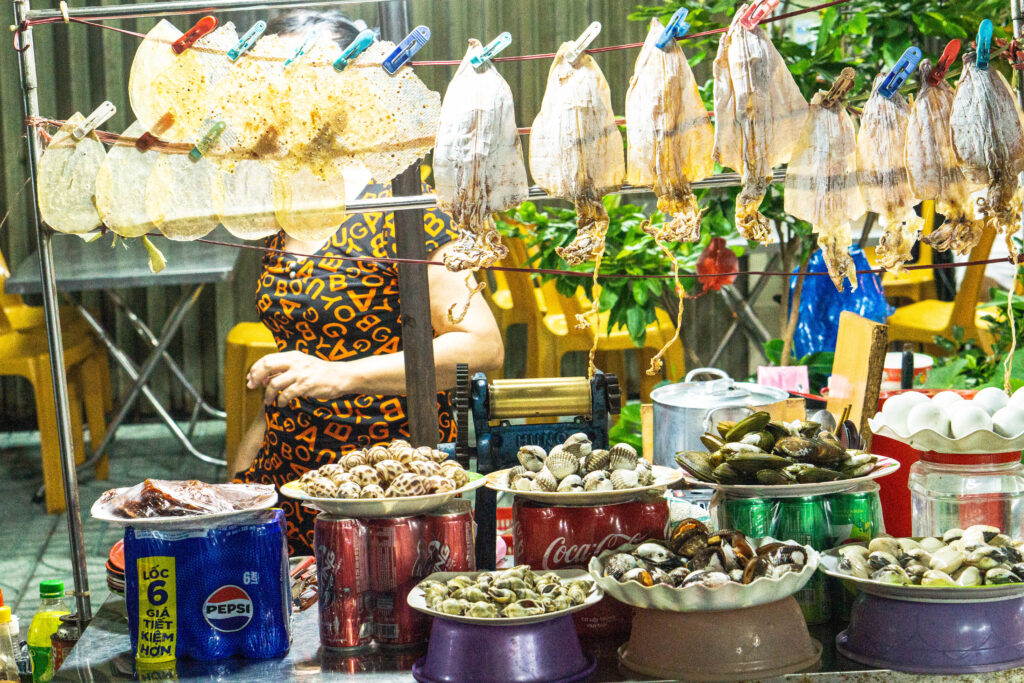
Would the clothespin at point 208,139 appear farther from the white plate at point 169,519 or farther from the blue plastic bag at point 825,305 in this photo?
the blue plastic bag at point 825,305

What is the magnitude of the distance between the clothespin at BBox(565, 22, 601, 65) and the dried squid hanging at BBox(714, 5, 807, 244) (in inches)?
5.1

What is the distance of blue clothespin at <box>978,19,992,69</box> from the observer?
1054 millimetres

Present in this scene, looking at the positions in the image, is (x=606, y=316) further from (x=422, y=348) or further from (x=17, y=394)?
(x=17, y=394)

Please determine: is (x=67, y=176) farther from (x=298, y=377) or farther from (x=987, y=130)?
(x=987, y=130)

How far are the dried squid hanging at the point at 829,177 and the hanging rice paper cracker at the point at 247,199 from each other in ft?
1.98

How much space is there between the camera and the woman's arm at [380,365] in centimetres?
168

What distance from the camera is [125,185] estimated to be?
125 cm

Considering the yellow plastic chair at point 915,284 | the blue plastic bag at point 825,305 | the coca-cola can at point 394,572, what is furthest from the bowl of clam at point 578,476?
the yellow plastic chair at point 915,284

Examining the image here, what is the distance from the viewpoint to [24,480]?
149 inches

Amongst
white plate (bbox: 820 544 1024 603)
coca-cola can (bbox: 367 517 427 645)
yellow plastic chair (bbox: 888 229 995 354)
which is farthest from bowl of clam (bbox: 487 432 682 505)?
yellow plastic chair (bbox: 888 229 995 354)

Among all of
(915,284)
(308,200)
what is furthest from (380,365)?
(915,284)

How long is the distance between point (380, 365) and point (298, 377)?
13 cm

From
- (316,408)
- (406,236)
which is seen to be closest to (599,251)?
(406,236)

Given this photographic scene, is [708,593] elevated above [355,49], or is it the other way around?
[355,49]
